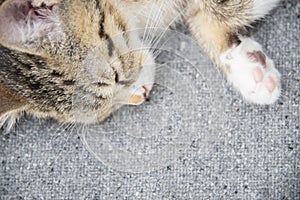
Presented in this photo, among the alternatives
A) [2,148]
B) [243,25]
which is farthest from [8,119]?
[243,25]

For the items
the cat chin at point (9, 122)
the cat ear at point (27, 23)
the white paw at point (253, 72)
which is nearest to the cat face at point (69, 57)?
the cat ear at point (27, 23)

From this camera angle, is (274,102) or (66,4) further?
(274,102)

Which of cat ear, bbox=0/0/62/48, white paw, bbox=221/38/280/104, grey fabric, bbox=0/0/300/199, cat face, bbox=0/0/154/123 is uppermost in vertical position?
cat ear, bbox=0/0/62/48

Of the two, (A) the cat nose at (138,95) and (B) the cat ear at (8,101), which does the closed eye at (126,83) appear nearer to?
(A) the cat nose at (138,95)

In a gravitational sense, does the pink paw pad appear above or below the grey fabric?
above

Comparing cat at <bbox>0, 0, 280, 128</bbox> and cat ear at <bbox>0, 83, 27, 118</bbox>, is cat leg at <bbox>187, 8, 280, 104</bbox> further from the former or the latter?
cat ear at <bbox>0, 83, 27, 118</bbox>

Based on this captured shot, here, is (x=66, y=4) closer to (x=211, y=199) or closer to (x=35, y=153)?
(x=35, y=153)

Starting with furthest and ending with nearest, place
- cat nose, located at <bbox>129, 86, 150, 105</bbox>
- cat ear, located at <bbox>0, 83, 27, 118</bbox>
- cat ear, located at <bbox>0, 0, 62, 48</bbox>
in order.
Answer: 1. cat nose, located at <bbox>129, 86, 150, 105</bbox>
2. cat ear, located at <bbox>0, 83, 27, 118</bbox>
3. cat ear, located at <bbox>0, 0, 62, 48</bbox>

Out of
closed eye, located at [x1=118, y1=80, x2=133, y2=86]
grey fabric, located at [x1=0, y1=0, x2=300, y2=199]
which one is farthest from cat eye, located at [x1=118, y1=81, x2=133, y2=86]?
grey fabric, located at [x1=0, y1=0, x2=300, y2=199]
